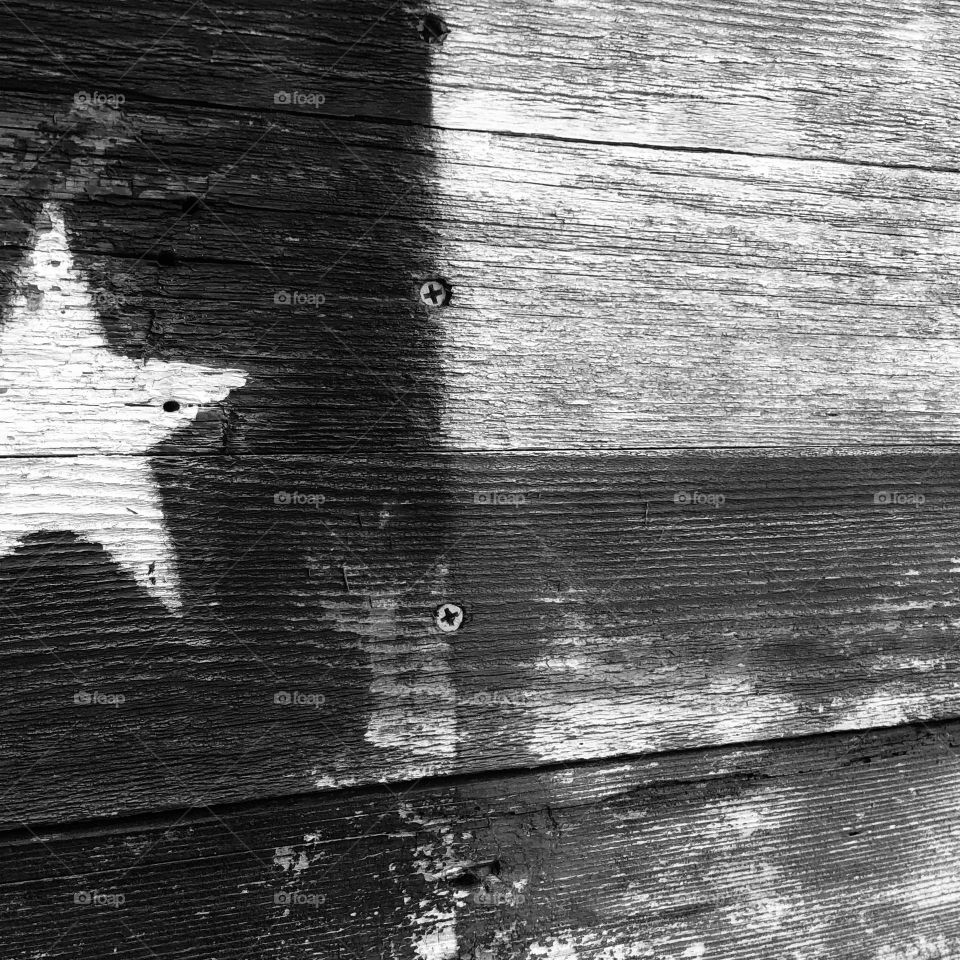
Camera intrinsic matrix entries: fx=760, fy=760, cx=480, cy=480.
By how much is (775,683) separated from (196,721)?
901mm

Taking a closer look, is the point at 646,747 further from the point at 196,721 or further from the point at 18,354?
the point at 18,354

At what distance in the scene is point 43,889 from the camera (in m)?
1.00

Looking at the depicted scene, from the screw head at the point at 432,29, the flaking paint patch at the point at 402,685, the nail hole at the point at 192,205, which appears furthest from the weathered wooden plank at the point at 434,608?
the screw head at the point at 432,29

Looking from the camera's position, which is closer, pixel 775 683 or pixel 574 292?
pixel 574 292

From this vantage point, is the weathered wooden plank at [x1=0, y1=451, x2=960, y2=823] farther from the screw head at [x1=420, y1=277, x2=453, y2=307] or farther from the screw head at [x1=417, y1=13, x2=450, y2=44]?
the screw head at [x1=417, y1=13, x2=450, y2=44]

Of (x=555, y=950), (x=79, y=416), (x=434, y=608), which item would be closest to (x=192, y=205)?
(x=79, y=416)

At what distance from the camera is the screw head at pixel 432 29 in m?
1.08

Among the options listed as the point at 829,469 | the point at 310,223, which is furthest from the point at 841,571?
the point at 310,223

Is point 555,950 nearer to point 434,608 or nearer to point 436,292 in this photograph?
point 434,608

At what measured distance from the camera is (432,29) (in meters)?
1.09

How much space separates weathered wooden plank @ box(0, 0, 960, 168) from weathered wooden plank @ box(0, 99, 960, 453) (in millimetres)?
43

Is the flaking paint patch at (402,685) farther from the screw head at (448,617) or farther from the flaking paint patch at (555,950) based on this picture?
the flaking paint patch at (555,950)

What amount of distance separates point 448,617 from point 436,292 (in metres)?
0.48

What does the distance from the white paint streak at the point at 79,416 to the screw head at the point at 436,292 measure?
0.31 meters
